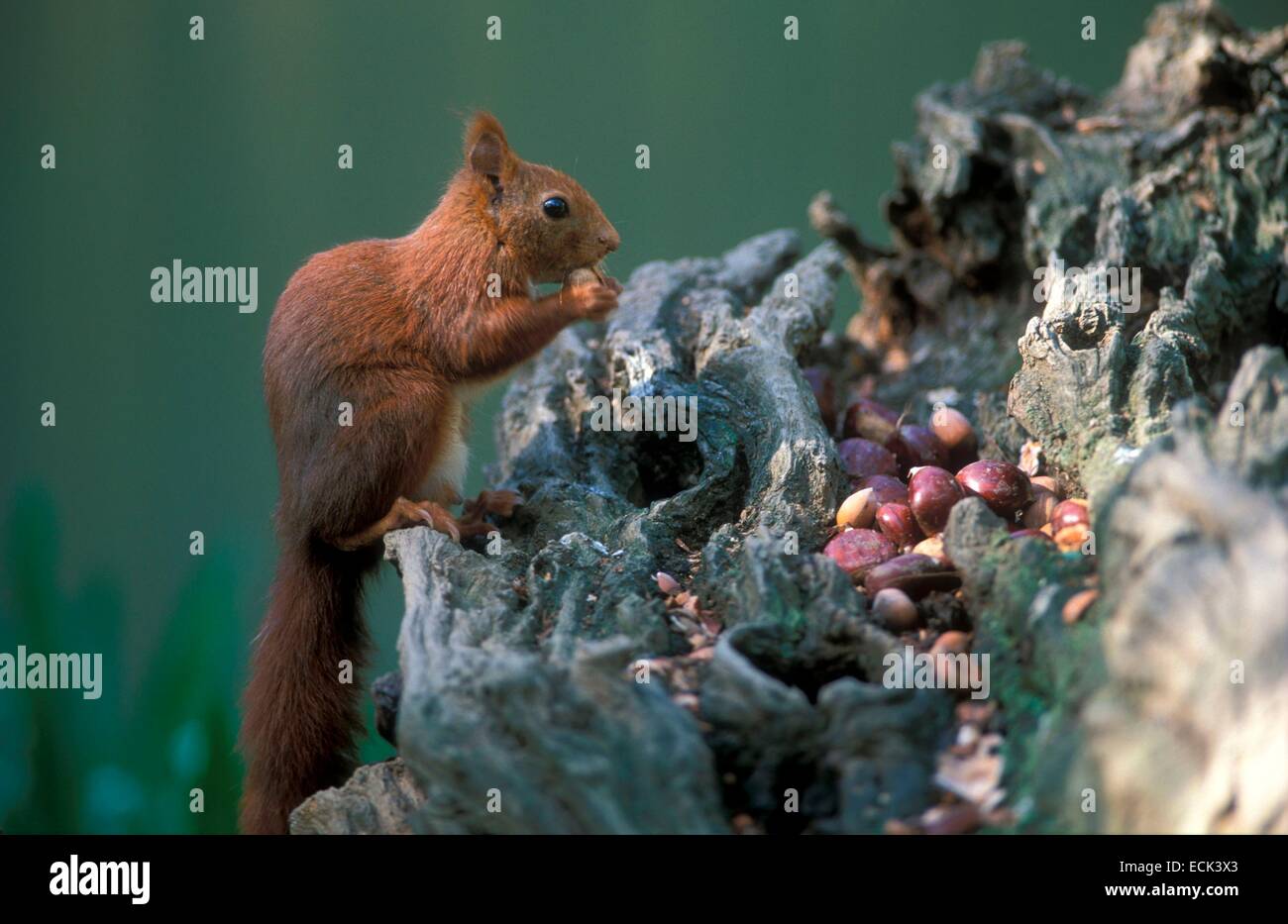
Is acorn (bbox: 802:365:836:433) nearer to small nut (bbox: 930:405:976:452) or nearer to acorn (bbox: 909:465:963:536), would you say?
small nut (bbox: 930:405:976:452)

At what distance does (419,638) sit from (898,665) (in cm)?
68

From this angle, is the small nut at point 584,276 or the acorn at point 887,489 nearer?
the acorn at point 887,489

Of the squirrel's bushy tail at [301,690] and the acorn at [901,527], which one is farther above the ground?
the acorn at [901,527]

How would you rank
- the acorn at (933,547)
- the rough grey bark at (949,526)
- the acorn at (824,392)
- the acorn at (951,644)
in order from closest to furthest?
the rough grey bark at (949,526) → the acorn at (951,644) → the acorn at (933,547) → the acorn at (824,392)

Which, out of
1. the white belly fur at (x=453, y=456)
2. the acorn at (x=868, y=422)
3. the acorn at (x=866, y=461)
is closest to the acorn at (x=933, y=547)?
the acorn at (x=866, y=461)

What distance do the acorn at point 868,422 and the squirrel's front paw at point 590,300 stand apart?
67 centimetres

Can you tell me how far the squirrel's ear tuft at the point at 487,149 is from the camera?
7.40ft

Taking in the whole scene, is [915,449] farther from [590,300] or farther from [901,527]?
[590,300]

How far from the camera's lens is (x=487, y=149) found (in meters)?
2.26

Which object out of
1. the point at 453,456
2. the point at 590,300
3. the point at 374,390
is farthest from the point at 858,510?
the point at 374,390

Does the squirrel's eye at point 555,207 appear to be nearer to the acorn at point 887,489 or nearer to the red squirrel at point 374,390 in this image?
the red squirrel at point 374,390

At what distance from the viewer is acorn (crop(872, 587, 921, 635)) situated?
4.88ft

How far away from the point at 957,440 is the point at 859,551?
61cm

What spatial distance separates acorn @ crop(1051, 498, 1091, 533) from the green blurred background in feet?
5.97
